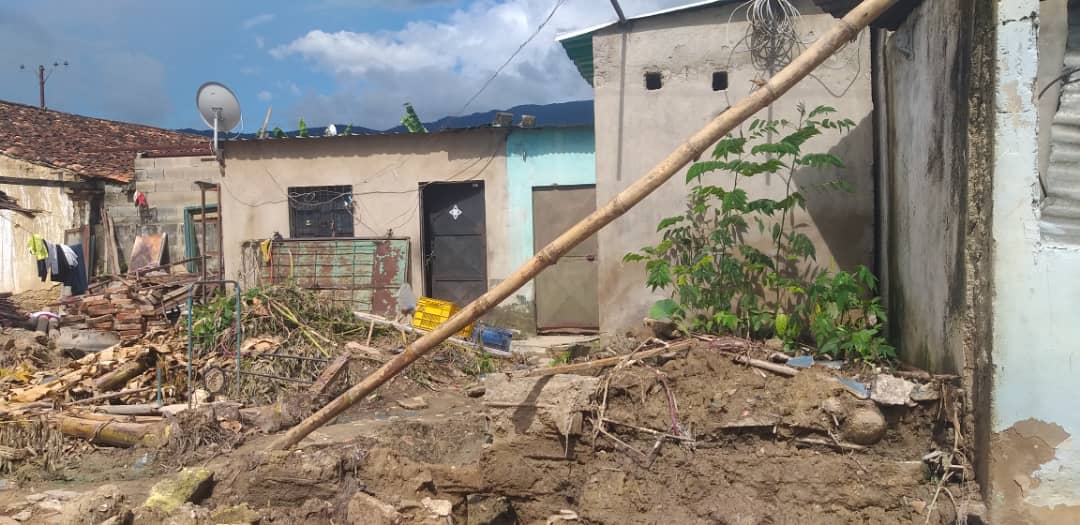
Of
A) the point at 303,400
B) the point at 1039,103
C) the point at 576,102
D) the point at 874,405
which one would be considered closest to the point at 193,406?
the point at 303,400

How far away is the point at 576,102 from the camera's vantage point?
48.7 feet

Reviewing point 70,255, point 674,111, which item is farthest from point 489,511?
point 70,255

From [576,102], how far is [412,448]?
34.6 feet

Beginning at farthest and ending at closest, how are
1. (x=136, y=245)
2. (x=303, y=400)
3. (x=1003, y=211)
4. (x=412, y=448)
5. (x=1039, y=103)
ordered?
(x=136, y=245) < (x=303, y=400) < (x=412, y=448) < (x=1039, y=103) < (x=1003, y=211)

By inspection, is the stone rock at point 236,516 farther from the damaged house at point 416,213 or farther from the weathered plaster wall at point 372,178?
the weathered plaster wall at point 372,178

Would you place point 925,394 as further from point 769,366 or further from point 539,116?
point 539,116

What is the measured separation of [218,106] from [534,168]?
218 inches

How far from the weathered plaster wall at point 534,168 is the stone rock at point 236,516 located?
20.1 feet

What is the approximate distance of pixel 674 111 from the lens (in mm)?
6391

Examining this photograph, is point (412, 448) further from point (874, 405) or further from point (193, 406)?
point (874, 405)

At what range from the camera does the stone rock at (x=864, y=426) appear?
12.9 ft

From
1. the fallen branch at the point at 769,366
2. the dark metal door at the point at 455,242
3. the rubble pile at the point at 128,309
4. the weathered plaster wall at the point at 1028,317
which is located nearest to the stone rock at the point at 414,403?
the dark metal door at the point at 455,242

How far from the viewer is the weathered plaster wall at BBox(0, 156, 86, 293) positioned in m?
15.9

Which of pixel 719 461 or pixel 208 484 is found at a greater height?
pixel 719 461
